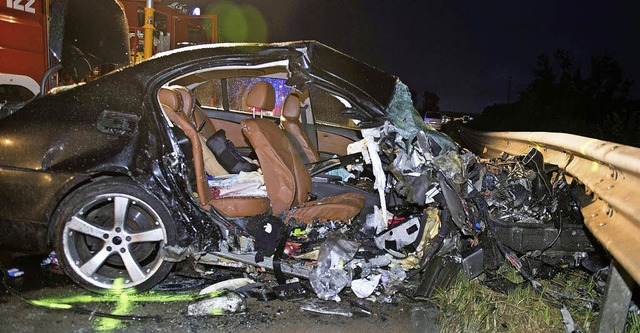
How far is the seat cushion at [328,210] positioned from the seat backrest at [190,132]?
0.71 meters

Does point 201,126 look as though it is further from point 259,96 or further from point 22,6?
point 22,6

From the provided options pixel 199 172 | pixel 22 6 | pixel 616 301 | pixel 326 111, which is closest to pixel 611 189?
pixel 616 301

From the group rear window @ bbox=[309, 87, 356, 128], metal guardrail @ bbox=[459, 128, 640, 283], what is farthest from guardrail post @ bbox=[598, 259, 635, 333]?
rear window @ bbox=[309, 87, 356, 128]

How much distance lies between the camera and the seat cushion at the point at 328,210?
391 centimetres

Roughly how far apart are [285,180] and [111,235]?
1386 mm

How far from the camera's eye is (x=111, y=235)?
343cm

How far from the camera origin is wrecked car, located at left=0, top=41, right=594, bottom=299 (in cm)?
343

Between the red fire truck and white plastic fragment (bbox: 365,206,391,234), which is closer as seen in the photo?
white plastic fragment (bbox: 365,206,391,234)

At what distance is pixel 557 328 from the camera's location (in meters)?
3.24

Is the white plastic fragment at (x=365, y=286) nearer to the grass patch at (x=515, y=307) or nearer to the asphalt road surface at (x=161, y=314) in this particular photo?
the asphalt road surface at (x=161, y=314)

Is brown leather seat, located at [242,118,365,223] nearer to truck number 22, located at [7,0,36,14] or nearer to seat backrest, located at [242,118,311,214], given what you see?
seat backrest, located at [242,118,311,214]

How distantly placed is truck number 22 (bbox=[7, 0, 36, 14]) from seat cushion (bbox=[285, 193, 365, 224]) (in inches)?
243

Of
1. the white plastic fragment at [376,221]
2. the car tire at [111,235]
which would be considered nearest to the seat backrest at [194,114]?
the car tire at [111,235]

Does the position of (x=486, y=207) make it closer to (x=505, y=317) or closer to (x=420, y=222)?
(x=420, y=222)
